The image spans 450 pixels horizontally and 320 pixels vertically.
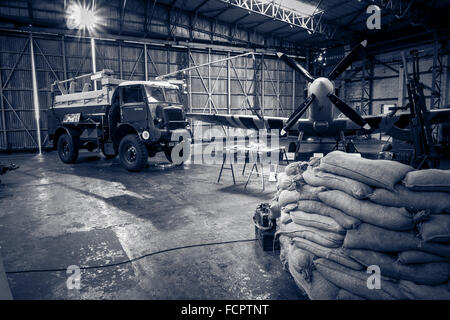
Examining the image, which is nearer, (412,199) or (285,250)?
(412,199)

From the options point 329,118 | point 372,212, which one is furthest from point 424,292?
point 329,118

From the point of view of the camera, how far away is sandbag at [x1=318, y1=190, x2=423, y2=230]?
2186 mm

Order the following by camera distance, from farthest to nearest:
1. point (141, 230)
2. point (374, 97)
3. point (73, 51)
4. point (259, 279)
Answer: point (374, 97), point (73, 51), point (141, 230), point (259, 279)

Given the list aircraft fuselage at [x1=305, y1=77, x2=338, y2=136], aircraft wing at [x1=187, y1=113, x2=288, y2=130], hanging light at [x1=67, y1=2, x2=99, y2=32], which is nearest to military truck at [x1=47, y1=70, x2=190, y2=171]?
aircraft wing at [x1=187, y1=113, x2=288, y2=130]

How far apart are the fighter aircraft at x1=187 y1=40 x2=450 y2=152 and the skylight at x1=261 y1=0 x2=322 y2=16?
10.9 meters

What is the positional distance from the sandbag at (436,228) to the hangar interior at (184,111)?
1179 millimetres

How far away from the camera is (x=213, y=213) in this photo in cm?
487

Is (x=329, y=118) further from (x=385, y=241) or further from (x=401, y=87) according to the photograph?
(x=401, y=87)

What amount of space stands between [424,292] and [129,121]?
8380 mm

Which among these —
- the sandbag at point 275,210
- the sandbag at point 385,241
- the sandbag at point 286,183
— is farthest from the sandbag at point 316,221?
the sandbag at point 275,210

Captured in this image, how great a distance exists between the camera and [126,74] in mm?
17812
